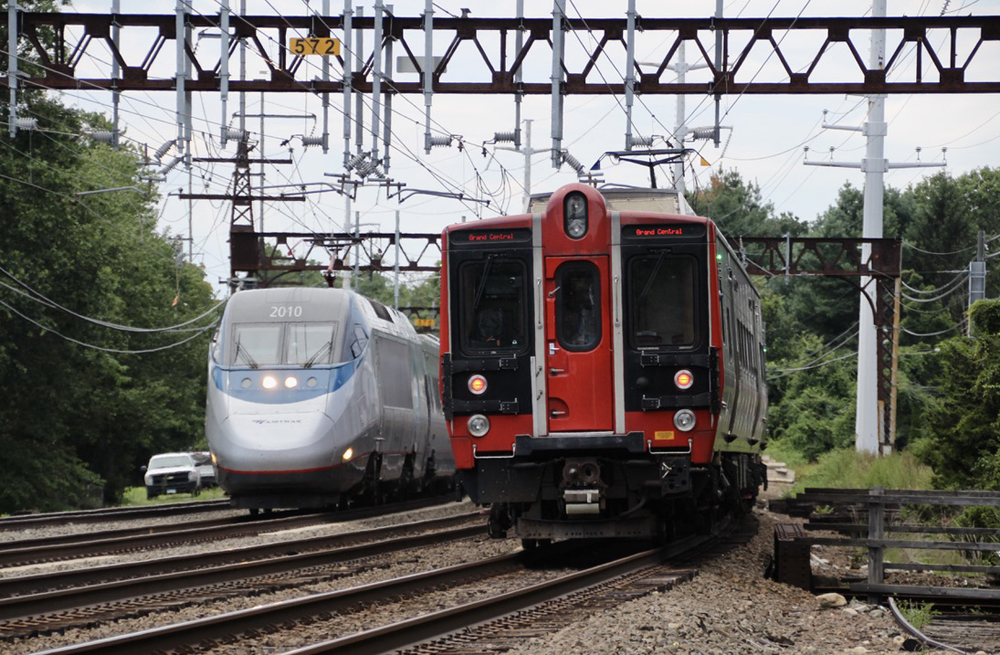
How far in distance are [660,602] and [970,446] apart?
9846mm

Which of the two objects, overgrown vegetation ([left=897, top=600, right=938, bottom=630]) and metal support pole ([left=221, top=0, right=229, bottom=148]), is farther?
metal support pole ([left=221, top=0, right=229, bottom=148])

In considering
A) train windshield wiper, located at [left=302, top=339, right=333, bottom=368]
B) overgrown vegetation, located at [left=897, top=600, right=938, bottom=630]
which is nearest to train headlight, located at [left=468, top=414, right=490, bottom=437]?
overgrown vegetation, located at [left=897, top=600, right=938, bottom=630]

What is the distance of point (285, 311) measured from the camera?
2075 cm

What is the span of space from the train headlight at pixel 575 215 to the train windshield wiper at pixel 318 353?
24.7 feet

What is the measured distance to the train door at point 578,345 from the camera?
13.6 metres

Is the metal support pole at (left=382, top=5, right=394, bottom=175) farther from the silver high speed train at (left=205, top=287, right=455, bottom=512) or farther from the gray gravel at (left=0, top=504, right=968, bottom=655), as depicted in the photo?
the gray gravel at (left=0, top=504, right=968, bottom=655)

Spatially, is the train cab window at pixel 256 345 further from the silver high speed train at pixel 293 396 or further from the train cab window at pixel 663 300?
the train cab window at pixel 663 300

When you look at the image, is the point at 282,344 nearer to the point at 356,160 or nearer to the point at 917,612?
the point at 356,160

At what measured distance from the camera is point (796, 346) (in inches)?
2675

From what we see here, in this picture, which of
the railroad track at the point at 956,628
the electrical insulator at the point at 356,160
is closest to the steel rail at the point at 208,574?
the railroad track at the point at 956,628

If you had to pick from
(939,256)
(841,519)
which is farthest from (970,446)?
(939,256)

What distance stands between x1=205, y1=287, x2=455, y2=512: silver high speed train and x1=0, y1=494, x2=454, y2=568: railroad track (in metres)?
0.52

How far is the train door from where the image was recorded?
13.6 metres

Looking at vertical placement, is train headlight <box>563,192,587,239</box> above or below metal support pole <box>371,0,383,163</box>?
below
